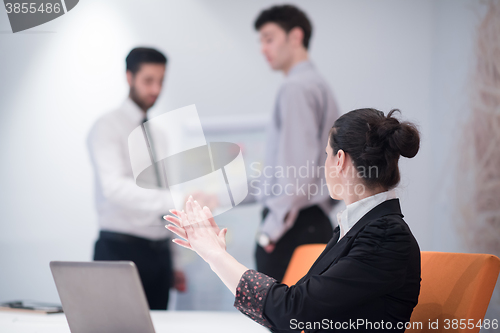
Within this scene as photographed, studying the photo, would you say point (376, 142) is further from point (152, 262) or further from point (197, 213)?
point (152, 262)

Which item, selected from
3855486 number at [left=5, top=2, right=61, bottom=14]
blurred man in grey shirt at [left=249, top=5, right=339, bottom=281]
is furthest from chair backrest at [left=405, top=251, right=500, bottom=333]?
3855486 number at [left=5, top=2, right=61, bottom=14]

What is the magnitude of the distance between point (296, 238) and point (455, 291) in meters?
1.47

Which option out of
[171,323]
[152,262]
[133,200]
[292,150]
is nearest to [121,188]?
[133,200]

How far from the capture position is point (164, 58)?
2766mm

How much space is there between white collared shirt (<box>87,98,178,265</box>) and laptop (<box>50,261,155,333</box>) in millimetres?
1444

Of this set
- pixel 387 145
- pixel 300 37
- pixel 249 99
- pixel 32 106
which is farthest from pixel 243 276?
pixel 32 106

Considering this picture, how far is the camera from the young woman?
1.06 meters

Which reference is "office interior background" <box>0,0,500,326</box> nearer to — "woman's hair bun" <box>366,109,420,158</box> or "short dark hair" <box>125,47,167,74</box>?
"short dark hair" <box>125,47,167,74</box>

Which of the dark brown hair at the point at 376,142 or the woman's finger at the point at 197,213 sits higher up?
the dark brown hair at the point at 376,142

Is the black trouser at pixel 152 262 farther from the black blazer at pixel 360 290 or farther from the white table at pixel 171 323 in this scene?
the black blazer at pixel 360 290

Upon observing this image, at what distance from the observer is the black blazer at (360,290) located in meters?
1.06

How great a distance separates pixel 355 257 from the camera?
3.58ft

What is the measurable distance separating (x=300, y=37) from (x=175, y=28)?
79 cm

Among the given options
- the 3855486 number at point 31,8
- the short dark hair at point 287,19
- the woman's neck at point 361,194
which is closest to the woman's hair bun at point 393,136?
the woman's neck at point 361,194
